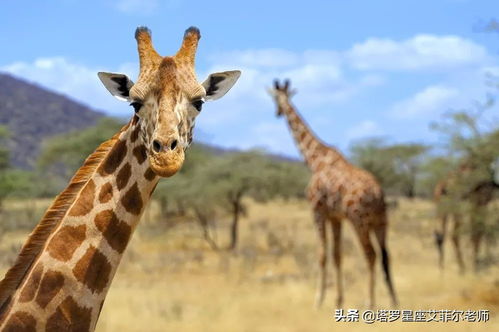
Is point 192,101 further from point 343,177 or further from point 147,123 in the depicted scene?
point 343,177

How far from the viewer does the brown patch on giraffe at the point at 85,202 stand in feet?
11.9

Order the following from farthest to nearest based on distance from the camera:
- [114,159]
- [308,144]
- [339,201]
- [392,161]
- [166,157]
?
[392,161]
[308,144]
[339,201]
[114,159]
[166,157]

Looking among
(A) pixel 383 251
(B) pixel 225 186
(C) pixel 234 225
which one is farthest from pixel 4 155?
(A) pixel 383 251

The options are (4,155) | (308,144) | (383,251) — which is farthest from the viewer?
(4,155)

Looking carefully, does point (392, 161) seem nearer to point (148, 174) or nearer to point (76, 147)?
point (76, 147)

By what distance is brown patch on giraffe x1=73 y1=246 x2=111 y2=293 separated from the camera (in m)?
3.54

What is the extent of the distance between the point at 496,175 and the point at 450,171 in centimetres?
134

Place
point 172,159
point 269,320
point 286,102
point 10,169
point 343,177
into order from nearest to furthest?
point 172,159
point 269,320
point 343,177
point 286,102
point 10,169

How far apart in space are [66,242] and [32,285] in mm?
267

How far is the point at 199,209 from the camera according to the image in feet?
78.0

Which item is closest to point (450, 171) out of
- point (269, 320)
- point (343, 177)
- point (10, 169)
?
point (343, 177)

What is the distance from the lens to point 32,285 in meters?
3.47

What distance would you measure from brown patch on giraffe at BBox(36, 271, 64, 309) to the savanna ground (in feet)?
20.0

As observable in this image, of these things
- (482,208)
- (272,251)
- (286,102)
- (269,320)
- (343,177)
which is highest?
(286,102)
